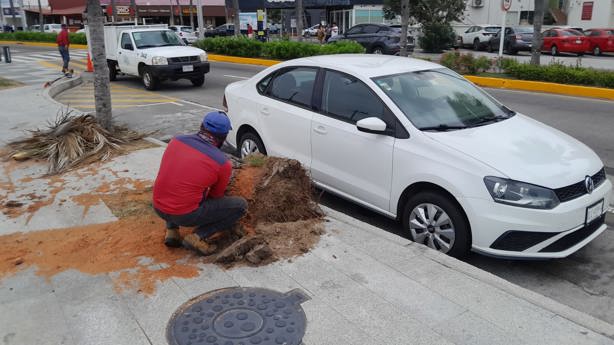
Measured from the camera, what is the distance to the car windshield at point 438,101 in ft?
16.8

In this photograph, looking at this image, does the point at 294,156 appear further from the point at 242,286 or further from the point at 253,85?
the point at 242,286

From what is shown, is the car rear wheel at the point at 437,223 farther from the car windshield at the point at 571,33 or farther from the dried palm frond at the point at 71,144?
the car windshield at the point at 571,33

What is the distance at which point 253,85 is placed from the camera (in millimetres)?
6934

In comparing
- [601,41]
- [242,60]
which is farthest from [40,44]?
[601,41]

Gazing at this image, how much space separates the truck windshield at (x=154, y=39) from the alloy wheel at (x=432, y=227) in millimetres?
14303

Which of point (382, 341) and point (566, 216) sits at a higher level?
point (566, 216)

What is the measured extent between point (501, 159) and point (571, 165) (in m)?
0.64

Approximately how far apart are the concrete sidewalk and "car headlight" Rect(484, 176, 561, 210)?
2.06 feet

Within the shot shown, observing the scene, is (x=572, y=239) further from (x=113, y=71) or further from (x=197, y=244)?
(x=113, y=71)

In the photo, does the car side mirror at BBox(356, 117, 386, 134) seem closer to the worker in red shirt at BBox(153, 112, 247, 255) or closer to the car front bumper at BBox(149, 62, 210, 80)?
the worker in red shirt at BBox(153, 112, 247, 255)

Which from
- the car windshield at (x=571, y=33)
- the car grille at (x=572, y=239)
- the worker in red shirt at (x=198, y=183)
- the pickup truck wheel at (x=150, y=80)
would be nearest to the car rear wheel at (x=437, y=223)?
the car grille at (x=572, y=239)

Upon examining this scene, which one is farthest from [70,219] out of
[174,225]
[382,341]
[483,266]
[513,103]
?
[513,103]

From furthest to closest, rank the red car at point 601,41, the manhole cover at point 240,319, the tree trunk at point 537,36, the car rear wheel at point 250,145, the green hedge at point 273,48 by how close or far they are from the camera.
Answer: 1. the red car at point 601,41
2. the green hedge at point 273,48
3. the tree trunk at point 537,36
4. the car rear wheel at point 250,145
5. the manhole cover at point 240,319

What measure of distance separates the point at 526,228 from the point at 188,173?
2656 millimetres
